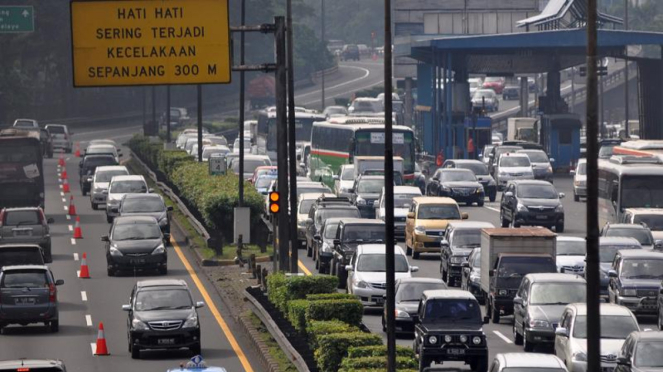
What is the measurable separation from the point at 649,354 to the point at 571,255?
15.5m

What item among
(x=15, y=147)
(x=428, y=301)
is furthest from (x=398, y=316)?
(x=15, y=147)

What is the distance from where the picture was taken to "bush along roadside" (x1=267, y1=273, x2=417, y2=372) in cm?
2598

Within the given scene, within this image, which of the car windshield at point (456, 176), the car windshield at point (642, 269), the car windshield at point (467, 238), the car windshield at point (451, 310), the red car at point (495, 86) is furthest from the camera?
the red car at point (495, 86)

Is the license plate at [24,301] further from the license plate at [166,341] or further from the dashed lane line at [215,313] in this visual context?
the license plate at [166,341]

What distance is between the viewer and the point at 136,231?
47812mm

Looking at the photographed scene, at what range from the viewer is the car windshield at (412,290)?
35.4 metres

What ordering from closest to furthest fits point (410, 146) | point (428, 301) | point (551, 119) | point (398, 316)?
point (428, 301), point (398, 316), point (410, 146), point (551, 119)

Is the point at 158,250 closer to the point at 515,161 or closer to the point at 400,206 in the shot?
the point at 400,206

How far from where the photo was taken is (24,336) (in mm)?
37094

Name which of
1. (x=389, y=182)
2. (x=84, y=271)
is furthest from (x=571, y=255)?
(x=389, y=182)

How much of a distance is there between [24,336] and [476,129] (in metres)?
57.3

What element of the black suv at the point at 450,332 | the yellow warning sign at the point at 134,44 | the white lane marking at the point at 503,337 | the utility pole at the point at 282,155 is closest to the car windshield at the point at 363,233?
the utility pole at the point at 282,155

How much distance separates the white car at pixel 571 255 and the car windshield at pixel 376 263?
406cm

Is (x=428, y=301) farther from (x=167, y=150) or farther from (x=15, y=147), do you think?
(x=167, y=150)
